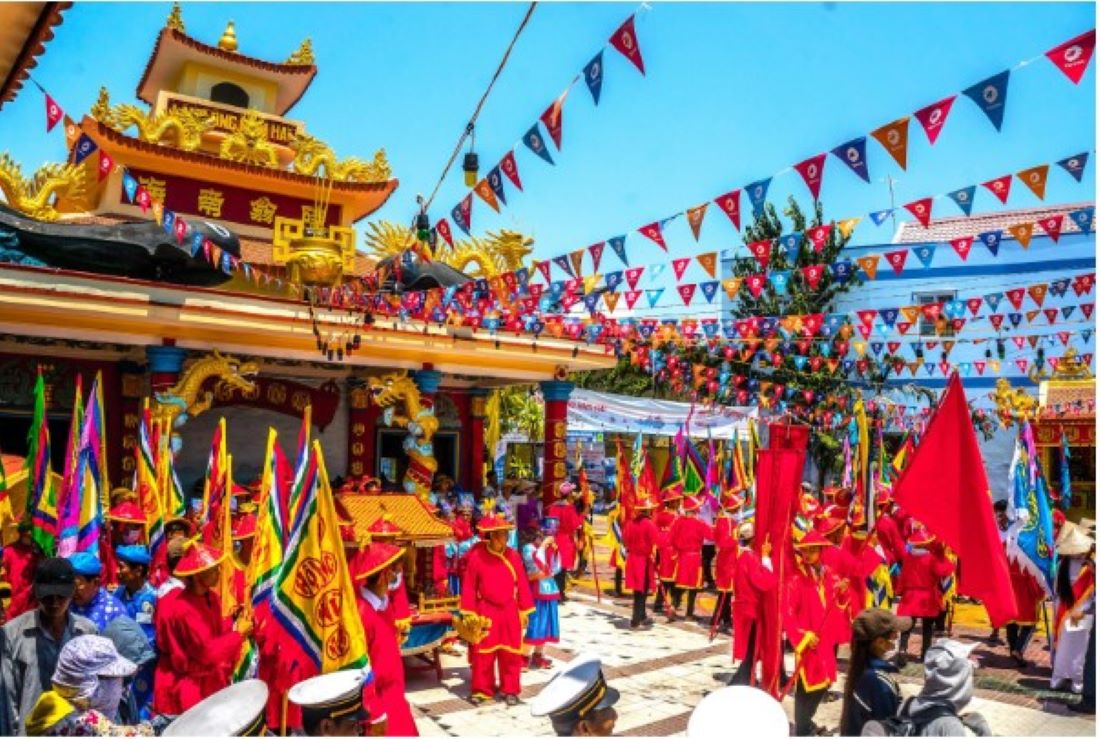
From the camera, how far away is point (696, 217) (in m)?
10.0

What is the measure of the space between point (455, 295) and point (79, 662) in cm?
1104

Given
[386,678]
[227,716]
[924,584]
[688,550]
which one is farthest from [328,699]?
[688,550]

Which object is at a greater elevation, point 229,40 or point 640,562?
point 229,40

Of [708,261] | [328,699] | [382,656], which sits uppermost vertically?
[708,261]

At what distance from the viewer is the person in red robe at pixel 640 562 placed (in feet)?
39.3

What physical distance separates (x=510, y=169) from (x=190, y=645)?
18.2 ft

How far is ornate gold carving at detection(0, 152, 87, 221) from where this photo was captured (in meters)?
14.2

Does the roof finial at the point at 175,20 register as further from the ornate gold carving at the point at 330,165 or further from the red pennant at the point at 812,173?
the red pennant at the point at 812,173

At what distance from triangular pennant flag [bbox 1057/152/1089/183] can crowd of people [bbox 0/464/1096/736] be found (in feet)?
11.7

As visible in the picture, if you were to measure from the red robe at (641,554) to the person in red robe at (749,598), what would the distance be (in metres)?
3.27

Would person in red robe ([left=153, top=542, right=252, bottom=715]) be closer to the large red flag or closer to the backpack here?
the backpack

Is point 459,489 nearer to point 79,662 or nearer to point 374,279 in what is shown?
point 374,279

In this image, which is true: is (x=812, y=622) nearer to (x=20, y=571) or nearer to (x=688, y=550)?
(x=688, y=550)

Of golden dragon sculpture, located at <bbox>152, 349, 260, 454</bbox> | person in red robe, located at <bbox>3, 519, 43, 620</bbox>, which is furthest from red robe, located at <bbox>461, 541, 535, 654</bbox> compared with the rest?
golden dragon sculpture, located at <bbox>152, 349, 260, 454</bbox>
